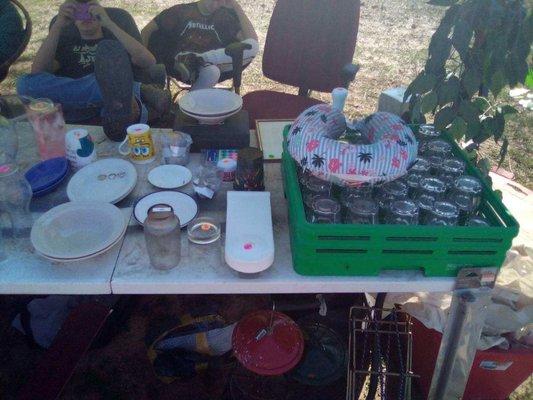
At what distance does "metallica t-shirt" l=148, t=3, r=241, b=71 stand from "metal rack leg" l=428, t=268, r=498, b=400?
8.46ft

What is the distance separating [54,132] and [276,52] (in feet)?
5.67

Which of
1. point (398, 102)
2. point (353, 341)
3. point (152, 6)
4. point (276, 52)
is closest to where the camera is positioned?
point (353, 341)

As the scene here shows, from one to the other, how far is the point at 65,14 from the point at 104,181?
1740 mm

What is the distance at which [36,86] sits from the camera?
2.54m

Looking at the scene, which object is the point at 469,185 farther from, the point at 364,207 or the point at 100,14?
the point at 100,14

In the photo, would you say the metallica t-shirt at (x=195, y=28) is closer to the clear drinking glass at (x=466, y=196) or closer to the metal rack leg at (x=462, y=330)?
the clear drinking glass at (x=466, y=196)

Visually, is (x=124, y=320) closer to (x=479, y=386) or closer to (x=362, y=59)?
(x=479, y=386)

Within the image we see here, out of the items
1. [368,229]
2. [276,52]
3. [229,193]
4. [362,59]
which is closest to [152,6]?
[362,59]

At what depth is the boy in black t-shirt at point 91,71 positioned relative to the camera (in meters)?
1.67

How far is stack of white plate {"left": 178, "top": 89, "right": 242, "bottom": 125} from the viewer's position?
1.79 metres

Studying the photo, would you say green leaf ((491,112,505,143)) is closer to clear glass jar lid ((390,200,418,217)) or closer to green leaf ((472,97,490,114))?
green leaf ((472,97,490,114))

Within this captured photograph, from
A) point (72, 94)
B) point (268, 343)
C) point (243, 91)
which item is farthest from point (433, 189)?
point (243, 91)

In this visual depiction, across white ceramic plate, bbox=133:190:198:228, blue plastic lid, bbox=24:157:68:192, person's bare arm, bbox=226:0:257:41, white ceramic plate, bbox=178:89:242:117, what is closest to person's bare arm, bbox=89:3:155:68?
person's bare arm, bbox=226:0:257:41

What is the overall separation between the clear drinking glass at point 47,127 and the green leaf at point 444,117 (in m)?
1.41
